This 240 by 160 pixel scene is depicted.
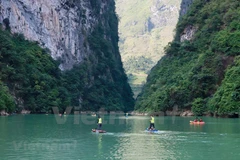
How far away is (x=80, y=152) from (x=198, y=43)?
328 ft

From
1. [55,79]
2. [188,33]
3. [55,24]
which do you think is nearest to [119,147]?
[55,79]

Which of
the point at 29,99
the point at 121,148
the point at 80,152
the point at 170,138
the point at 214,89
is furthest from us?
the point at 29,99

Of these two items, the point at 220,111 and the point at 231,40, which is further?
the point at 231,40

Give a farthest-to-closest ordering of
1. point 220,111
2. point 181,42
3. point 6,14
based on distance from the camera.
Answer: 1. point 181,42
2. point 6,14
3. point 220,111

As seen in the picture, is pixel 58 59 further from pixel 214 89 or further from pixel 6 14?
pixel 214 89

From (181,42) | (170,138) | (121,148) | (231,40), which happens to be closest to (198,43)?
(181,42)

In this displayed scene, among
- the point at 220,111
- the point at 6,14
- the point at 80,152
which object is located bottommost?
the point at 80,152

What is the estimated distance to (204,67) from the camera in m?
108

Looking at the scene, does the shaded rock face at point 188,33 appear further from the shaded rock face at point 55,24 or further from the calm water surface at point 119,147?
the calm water surface at point 119,147

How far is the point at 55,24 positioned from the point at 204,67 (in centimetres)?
5853

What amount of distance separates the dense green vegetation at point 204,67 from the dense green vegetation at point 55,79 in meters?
23.2

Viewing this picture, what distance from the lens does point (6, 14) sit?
128250 mm

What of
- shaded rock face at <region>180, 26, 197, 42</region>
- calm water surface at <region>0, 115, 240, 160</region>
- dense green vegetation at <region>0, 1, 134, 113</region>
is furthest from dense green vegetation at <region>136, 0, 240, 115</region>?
calm water surface at <region>0, 115, 240, 160</region>

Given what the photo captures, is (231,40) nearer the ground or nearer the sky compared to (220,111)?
nearer the sky
